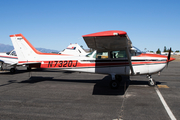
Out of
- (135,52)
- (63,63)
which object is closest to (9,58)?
(63,63)

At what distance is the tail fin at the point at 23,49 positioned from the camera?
9172 millimetres

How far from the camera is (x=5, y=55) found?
45.6 ft

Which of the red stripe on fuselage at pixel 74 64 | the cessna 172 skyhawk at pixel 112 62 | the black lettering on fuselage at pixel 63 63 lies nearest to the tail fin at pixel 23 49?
the cessna 172 skyhawk at pixel 112 62

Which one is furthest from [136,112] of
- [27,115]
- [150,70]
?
[150,70]

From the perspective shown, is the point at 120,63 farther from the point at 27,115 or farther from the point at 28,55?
the point at 28,55

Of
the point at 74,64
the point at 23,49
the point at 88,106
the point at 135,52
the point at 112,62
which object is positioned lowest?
the point at 88,106

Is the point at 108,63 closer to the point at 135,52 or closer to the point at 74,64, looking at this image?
the point at 135,52

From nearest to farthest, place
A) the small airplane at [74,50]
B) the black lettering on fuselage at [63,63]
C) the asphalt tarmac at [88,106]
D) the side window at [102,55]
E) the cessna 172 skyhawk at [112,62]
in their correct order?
the asphalt tarmac at [88,106] < the cessna 172 skyhawk at [112,62] < the side window at [102,55] < the black lettering on fuselage at [63,63] < the small airplane at [74,50]

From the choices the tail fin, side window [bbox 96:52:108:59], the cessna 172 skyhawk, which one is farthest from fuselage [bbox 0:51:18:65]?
side window [bbox 96:52:108:59]

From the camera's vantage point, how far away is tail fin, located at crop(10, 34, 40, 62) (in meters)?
9.17

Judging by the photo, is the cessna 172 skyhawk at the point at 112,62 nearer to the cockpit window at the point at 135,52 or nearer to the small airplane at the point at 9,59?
the cockpit window at the point at 135,52

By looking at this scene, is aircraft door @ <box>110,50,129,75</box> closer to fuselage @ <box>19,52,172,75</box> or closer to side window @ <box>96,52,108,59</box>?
fuselage @ <box>19,52,172,75</box>

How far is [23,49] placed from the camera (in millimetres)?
9469

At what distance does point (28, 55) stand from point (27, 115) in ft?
19.2
